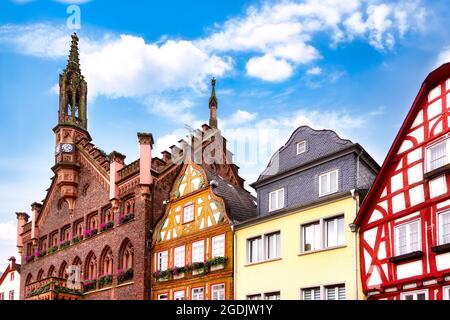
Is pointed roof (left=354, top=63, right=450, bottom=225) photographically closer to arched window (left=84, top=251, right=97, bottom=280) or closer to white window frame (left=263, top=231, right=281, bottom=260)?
white window frame (left=263, top=231, right=281, bottom=260)

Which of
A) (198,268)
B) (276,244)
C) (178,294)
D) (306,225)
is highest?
(306,225)

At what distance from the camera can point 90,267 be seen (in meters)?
45.2

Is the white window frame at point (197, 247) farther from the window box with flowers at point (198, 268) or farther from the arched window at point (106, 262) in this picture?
the arched window at point (106, 262)

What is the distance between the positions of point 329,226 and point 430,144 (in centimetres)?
634

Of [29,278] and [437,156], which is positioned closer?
[437,156]

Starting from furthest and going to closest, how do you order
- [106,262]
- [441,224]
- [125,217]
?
[106,262] < [125,217] < [441,224]

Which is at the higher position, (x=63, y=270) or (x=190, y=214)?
(x=190, y=214)

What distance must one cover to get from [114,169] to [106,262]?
19.9 feet

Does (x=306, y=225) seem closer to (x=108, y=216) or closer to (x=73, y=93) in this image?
(x=108, y=216)

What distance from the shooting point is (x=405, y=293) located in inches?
995

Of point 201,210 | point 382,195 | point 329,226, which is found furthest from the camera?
point 201,210

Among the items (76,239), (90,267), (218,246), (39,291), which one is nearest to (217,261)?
(218,246)
